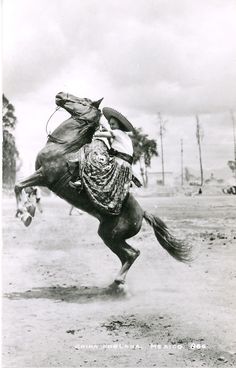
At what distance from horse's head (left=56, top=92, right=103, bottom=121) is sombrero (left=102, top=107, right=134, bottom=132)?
3.1 inches

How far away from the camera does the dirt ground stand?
4.06 meters

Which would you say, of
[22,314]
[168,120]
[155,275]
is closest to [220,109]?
[168,120]

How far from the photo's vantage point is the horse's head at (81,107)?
489 cm

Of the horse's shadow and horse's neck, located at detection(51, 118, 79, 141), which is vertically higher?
horse's neck, located at detection(51, 118, 79, 141)

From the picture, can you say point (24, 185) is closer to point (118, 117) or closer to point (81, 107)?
point (81, 107)

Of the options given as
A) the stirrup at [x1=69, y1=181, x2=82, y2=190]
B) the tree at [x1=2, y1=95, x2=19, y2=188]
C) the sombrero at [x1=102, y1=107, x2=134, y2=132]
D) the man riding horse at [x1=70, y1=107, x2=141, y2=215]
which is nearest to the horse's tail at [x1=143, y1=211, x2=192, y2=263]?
the man riding horse at [x1=70, y1=107, x2=141, y2=215]

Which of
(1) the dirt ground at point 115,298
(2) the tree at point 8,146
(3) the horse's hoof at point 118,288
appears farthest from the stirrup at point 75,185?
(3) the horse's hoof at point 118,288

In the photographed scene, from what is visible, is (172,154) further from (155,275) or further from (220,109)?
(155,275)

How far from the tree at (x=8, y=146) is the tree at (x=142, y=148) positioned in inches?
48.1

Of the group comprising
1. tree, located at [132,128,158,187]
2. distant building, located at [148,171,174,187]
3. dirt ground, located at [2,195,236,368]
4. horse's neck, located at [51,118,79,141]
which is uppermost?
horse's neck, located at [51,118,79,141]

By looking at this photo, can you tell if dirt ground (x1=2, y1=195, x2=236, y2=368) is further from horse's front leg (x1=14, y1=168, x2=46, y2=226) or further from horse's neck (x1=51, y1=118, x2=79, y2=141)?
horse's neck (x1=51, y1=118, x2=79, y2=141)

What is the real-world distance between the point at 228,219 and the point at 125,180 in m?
1.26

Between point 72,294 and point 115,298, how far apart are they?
15.8 inches

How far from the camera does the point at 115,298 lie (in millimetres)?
4680
